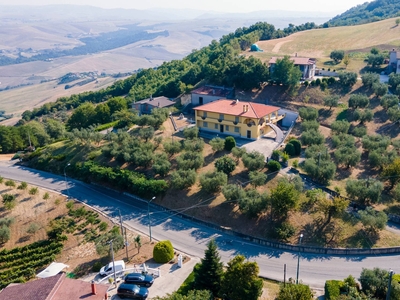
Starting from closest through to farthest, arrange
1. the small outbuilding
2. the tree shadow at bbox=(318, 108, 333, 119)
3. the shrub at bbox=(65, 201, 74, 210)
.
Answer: the shrub at bbox=(65, 201, 74, 210), the tree shadow at bbox=(318, 108, 333, 119), the small outbuilding

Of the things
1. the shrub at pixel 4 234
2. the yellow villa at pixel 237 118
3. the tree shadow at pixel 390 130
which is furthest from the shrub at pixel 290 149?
the shrub at pixel 4 234

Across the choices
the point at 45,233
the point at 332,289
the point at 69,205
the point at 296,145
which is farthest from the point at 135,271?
the point at 296,145

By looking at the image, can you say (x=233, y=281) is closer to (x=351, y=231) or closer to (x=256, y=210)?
(x=256, y=210)

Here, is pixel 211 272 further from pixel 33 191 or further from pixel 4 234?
pixel 33 191

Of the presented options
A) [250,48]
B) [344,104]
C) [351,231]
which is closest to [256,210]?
[351,231]

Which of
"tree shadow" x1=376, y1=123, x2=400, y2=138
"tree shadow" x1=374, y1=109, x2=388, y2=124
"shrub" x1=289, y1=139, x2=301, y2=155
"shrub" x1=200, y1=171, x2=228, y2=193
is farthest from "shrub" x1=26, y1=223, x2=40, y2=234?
"tree shadow" x1=374, y1=109, x2=388, y2=124

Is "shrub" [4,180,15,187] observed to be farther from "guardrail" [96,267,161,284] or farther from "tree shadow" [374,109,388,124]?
"tree shadow" [374,109,388,124]
